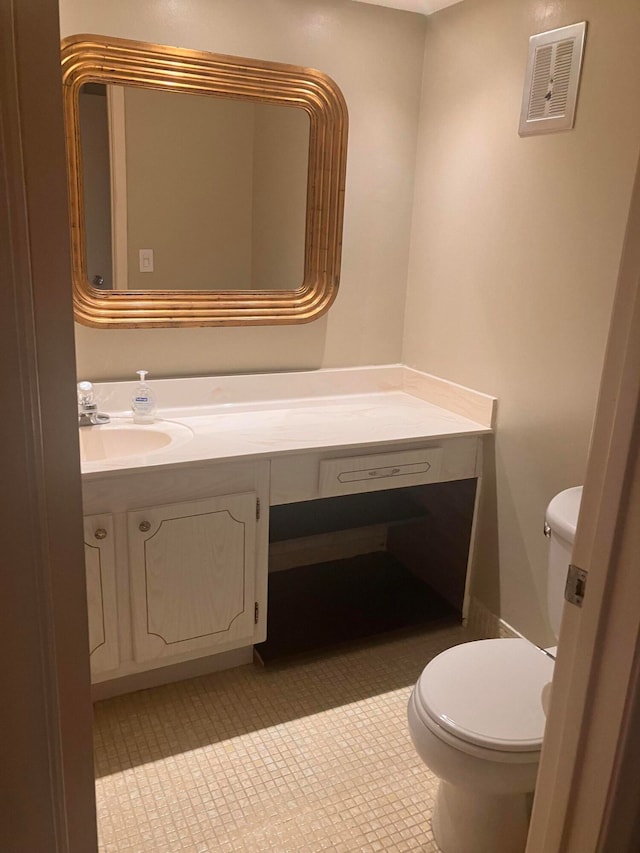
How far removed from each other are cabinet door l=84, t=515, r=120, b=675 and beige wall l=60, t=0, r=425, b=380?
613 millimetres

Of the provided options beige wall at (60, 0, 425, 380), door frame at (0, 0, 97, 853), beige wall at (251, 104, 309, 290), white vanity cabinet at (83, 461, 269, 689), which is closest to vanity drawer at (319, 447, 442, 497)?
white vanity cabinet at (83, 461, 269, 689)

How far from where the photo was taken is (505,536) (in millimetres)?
2338

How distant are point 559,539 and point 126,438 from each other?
4.27 ft

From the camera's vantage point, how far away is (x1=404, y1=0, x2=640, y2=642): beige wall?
72.5 inches

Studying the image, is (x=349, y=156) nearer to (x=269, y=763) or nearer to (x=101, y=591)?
(x=101, y=591)

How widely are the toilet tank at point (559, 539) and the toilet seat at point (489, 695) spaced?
0.47 ft

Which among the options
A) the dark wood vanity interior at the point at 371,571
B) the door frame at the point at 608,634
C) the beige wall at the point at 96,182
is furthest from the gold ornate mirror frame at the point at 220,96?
the door frame at the point at 608,634

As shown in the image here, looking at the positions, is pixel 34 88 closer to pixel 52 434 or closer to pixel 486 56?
pixel 52 434

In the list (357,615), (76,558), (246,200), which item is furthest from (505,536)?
(76,558)

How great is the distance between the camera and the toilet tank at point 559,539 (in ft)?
5.28

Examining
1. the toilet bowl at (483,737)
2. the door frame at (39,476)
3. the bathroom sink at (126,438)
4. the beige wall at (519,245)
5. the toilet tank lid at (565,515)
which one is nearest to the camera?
the door frame at (39,476)

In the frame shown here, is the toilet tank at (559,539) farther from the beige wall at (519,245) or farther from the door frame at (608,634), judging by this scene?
the door frame at (608,634)

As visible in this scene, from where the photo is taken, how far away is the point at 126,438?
2152 millimetres

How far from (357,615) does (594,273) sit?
143cm
